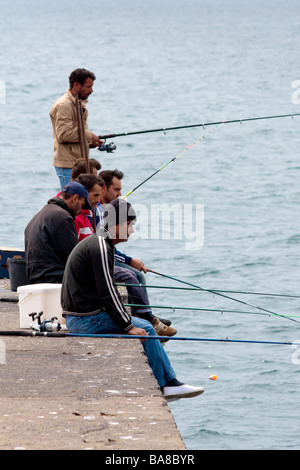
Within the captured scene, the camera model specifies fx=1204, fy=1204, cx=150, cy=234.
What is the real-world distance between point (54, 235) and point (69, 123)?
1.88 m

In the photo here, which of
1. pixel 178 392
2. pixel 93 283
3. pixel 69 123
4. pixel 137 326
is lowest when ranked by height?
pixel 178 392

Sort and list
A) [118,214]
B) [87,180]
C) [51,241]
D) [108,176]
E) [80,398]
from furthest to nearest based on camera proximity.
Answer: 1. [108,176]
2. [87,180]
3. [51,241]
4. [118,214]
5. [80,398]

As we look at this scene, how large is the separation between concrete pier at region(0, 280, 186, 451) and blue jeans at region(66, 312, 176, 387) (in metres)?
0.10

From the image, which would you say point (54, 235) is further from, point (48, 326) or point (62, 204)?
point (48, 326)

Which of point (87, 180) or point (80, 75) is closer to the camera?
point (87, 180)

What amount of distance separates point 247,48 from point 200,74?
14700 millimetres

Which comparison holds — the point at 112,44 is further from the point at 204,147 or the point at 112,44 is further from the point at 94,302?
the point at 94,302

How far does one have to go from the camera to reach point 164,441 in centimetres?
582

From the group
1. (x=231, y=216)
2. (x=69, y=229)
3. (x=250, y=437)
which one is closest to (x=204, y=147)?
(x=231, y=216)

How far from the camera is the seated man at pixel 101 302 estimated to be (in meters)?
7.20

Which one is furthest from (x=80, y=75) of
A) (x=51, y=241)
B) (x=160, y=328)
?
(x=160, y=328)

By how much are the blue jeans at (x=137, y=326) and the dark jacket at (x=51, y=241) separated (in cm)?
83

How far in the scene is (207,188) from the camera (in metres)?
25.2

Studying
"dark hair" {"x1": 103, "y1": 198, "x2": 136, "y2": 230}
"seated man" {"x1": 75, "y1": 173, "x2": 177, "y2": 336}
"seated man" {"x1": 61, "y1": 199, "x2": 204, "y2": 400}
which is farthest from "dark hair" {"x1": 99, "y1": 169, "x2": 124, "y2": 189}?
"seated man" {"x1": 61, "y1": 199, "x2": 204, "y2": 400}
